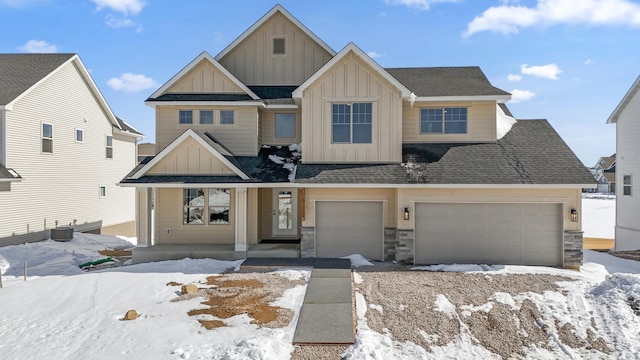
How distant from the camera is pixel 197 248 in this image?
42.5 ft

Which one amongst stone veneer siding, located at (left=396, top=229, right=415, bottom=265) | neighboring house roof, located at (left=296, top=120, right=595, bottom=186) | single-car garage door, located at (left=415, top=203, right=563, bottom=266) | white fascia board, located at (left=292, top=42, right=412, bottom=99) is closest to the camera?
neighboring house roof, located at (left=296, top=120, right=595, bottom=186)

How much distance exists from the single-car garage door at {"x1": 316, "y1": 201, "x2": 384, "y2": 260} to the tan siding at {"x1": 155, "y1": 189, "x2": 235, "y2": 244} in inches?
146

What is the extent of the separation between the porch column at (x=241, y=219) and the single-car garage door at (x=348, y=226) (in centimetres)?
252

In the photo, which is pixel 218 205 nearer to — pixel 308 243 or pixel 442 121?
pixel 308 243

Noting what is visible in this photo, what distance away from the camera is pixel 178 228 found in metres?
14.0

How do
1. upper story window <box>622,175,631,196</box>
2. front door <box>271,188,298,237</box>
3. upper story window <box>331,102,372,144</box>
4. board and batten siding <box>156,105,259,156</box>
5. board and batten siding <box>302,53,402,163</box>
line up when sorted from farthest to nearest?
upper story window <box>622,175,631,196</box>, front door <box>271,188,298,237</box>, board and batten siding <box>156,105,259,156</box>, upper story window <box>331,102,372,144</box>, board and batten siding <box>302,53,402,163</box>

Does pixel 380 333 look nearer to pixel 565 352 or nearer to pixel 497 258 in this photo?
pixel 565 352

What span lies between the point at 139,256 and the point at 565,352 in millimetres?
12149

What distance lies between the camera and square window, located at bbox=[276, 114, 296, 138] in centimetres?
1513

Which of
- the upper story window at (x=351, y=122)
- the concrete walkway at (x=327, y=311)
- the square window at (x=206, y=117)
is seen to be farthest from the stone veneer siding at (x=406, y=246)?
the square window at (x=206, y=117)

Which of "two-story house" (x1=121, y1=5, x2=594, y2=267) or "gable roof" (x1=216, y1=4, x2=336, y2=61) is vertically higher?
"gable roof" (x1=216, y1=4, x2=336, y2=61)

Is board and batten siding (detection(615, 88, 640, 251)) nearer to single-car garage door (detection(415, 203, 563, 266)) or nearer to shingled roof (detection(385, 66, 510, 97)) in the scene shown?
shingled roof (detection(385, 66, 510, 97))

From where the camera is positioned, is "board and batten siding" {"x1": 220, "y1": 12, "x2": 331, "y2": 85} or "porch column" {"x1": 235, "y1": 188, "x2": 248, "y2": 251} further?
"board and batten siding" {"x1": 220, "y1": 12, "x2": 331, "y2": 85}

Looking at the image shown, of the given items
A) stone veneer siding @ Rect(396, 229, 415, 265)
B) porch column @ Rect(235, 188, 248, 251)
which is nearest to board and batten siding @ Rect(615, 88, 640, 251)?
stone veneer siding @ Rect(396, 229, 415, 265)
